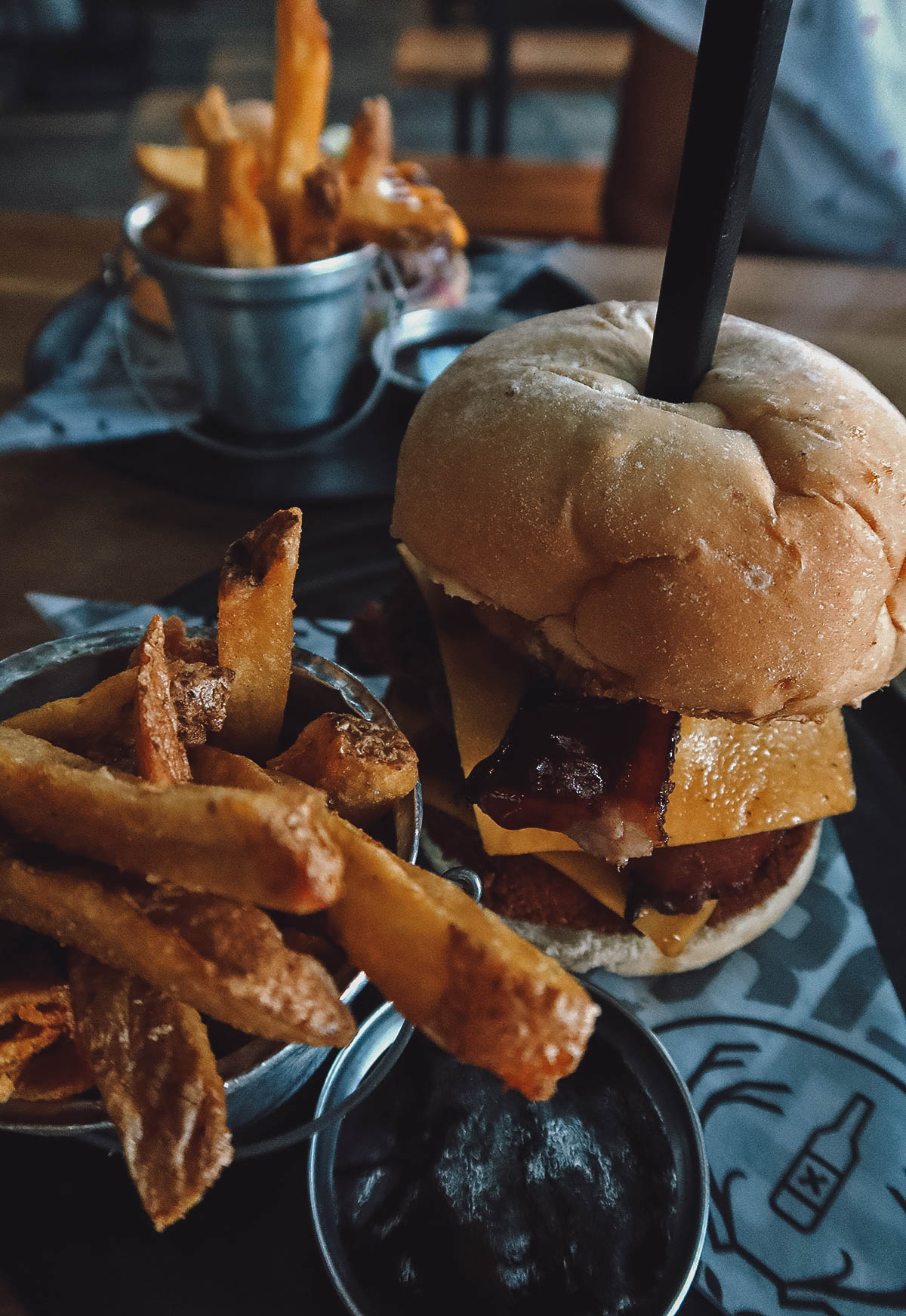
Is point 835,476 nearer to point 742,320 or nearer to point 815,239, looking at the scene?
point 742,320

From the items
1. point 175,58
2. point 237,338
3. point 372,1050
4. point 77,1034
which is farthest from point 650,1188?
point 175,58

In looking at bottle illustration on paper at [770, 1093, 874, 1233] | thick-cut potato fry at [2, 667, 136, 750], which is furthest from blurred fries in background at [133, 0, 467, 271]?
bottle illustration on paper at [770, 1093, 874, 1233]

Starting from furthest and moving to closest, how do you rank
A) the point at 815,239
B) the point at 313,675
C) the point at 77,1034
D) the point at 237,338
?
1. the point at 815,239
2. the point at 237,338
3. the point at 313,675
4. the point at 77,1034

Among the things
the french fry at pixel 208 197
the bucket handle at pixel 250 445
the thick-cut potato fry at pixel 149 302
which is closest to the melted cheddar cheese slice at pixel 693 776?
the bucket handle at pixel 250 445

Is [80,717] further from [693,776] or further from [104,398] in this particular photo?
[104,398]

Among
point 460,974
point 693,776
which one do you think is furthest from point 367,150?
point 460,974

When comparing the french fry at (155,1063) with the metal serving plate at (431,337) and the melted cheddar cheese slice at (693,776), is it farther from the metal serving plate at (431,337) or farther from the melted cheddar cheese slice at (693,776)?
the metal serving plate at (431,337)
